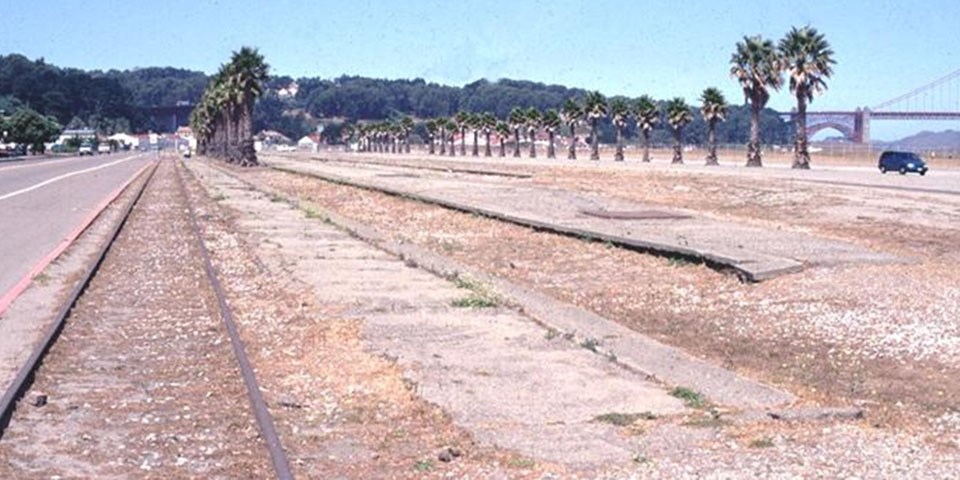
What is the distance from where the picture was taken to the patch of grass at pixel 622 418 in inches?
353

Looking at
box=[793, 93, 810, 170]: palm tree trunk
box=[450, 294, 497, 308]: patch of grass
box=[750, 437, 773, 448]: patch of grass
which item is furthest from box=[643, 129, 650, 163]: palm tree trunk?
box=[750, 437, 773, 448]: patch of grass

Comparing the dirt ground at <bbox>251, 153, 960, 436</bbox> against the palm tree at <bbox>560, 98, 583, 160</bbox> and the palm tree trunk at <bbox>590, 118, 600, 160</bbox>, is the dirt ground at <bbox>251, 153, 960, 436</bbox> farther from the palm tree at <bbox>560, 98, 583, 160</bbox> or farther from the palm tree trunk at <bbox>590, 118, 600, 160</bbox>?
the palm tree at <bbox>560, 98, 583, 160</bbox>

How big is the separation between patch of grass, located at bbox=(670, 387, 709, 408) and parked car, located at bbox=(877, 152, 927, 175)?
2396 inches

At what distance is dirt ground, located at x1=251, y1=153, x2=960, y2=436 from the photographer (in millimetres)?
10945

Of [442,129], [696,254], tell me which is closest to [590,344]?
[696,254]

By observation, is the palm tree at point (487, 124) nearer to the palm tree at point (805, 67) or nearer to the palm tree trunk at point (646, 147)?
the palm tree trunk at point (646, 147)

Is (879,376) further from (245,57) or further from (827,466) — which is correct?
(245,57)

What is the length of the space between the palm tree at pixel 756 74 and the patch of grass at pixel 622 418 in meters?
78.8

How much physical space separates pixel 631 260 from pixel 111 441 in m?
13.8

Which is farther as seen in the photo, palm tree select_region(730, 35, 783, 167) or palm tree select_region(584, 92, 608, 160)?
palm tree select_region(584, 92, 608, 160)

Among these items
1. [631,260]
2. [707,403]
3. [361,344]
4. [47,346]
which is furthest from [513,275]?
[707,403]

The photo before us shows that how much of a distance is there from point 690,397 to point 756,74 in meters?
80.1

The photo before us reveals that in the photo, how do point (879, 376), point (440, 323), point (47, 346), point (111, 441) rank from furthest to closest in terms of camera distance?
point (440, 323), point (47, 346), point (879, 376), point (111, 441)

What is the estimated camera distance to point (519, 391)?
1016 centimetres
